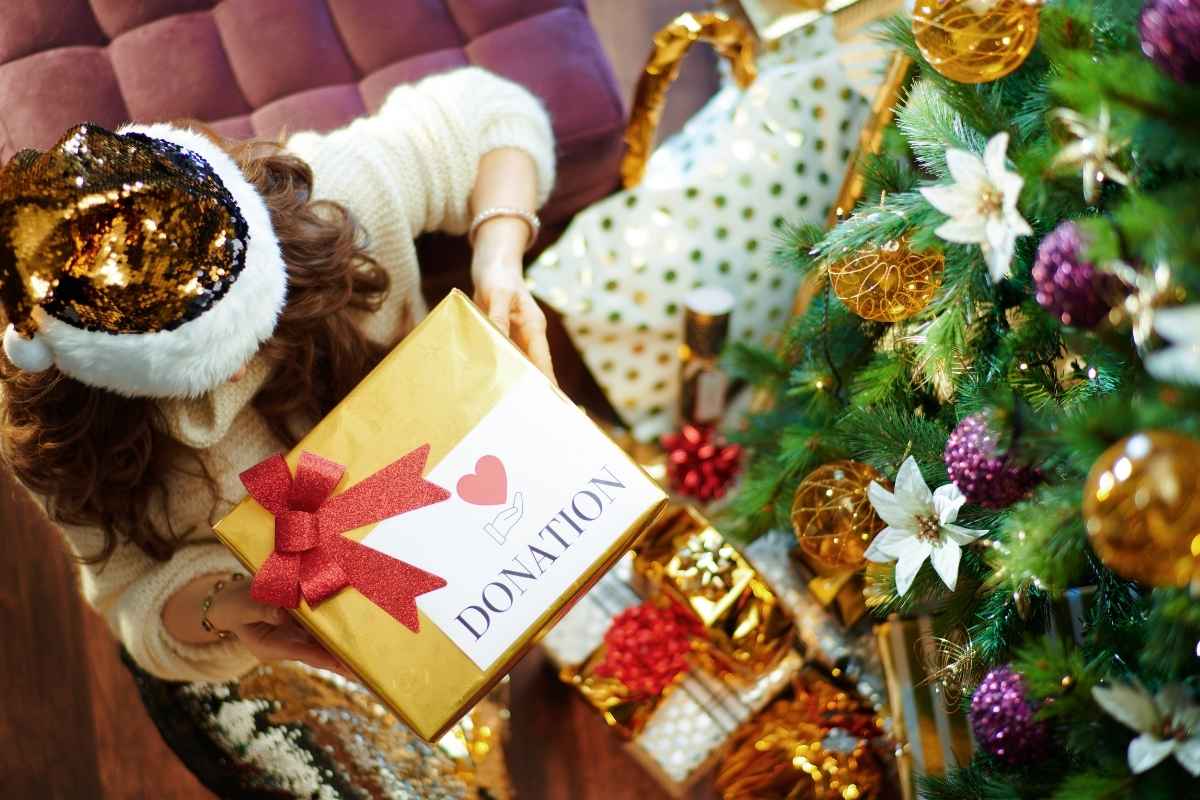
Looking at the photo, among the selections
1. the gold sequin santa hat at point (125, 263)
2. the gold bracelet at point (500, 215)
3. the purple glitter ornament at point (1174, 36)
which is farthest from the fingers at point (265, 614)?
the purple glitter ornament at point (1174, 36)

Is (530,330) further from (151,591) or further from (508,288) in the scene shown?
(151,591)

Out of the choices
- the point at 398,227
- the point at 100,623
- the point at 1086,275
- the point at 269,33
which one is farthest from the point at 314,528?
the point at 100,623

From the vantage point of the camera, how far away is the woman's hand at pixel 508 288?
1044 millimetres

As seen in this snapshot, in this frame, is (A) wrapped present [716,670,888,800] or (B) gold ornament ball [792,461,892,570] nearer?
(B) gold ornament ball [792,461,892,570]

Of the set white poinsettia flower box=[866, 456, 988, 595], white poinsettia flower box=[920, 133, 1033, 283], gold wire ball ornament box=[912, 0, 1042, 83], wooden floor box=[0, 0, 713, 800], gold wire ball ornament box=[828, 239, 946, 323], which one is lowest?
wooden floor box=[0, 0, 713, 800]

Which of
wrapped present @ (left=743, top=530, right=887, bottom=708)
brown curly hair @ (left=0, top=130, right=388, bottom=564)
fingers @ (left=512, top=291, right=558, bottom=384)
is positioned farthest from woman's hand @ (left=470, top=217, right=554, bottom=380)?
wrapped present @ (left=743, top=530, right=887, bottom=708)

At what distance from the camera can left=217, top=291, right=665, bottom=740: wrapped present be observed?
0.80m

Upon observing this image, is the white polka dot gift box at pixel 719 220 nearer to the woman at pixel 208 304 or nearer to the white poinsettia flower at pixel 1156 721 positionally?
the woman at pixel 208 304

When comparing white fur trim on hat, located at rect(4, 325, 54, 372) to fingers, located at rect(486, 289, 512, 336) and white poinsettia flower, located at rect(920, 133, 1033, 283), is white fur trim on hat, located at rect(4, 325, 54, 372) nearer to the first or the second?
fingers, located at rect(486, 289, 512, 336)

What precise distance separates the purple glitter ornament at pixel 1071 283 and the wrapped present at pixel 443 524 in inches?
13.3

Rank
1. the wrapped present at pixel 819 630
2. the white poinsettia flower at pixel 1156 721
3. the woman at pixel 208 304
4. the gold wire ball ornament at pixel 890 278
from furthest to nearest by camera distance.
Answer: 1. the wrapped present at pixel 819 630
2. the gold wire ball ornament at pixel 890 278
3. the woman at pixel 208 304
4. the white poinsettia flower at pixel 1156 721

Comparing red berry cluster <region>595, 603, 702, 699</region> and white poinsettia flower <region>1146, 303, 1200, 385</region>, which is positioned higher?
white poinsettia flower <region>1146, 303, 1200, 385</region>

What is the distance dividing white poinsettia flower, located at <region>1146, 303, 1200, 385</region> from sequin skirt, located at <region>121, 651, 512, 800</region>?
1033 millimetres

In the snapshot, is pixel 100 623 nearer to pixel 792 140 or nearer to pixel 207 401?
pixel 207 401
